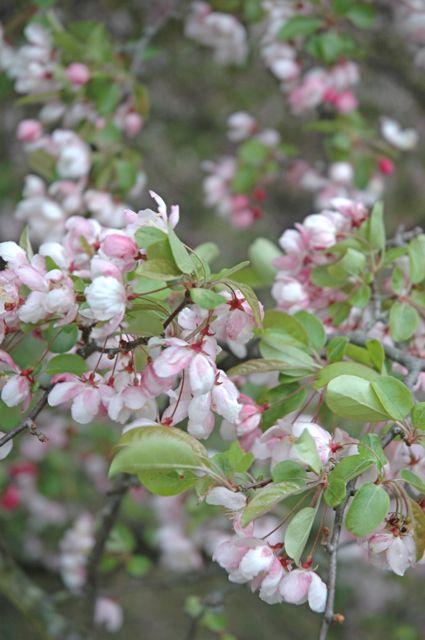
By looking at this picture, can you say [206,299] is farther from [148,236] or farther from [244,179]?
[244,179]

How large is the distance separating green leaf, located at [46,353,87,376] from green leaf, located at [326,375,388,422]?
25 centimetres

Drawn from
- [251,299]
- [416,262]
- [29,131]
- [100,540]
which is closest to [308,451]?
[251,299]

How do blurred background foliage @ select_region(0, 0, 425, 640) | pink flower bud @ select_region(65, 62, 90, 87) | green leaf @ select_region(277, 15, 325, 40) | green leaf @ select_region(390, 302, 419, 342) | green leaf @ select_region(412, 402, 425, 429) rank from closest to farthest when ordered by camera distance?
1. green leaf @ select_region(412, 402, 425, 429)
2. green leaf @ select_region(390, 302, 419, 342)
3. pink flower bud @ select_region(65, 62, 90, 87)
4. green leaf @ select_region(277, 15, 325, 40)
5. blurred background foliage @ select_region(0, 0, 425, 640)

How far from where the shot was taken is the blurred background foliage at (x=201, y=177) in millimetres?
2160

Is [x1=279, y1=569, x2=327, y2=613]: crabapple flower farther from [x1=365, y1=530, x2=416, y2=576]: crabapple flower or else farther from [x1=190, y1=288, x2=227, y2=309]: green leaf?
[x1=190, y1=288, x2=227, y2=309]: green leaf

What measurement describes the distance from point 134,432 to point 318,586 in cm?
21

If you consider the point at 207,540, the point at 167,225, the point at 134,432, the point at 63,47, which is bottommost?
the point at 207,540

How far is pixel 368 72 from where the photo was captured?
243 centimetres

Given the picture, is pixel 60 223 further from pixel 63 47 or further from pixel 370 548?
pixel 370 548

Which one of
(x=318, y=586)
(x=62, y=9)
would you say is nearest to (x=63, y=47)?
(x=62, y=9)

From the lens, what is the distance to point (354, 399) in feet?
2.56

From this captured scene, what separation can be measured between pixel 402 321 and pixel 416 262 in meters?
0.08

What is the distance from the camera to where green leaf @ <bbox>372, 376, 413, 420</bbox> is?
2.56 feet

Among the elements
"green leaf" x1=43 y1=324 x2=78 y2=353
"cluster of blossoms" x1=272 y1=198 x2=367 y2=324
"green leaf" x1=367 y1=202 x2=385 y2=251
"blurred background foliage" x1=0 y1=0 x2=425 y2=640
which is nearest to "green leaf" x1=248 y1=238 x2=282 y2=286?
"cluster of blossoms" x1=272 y1=198 x2=367 y2=324
